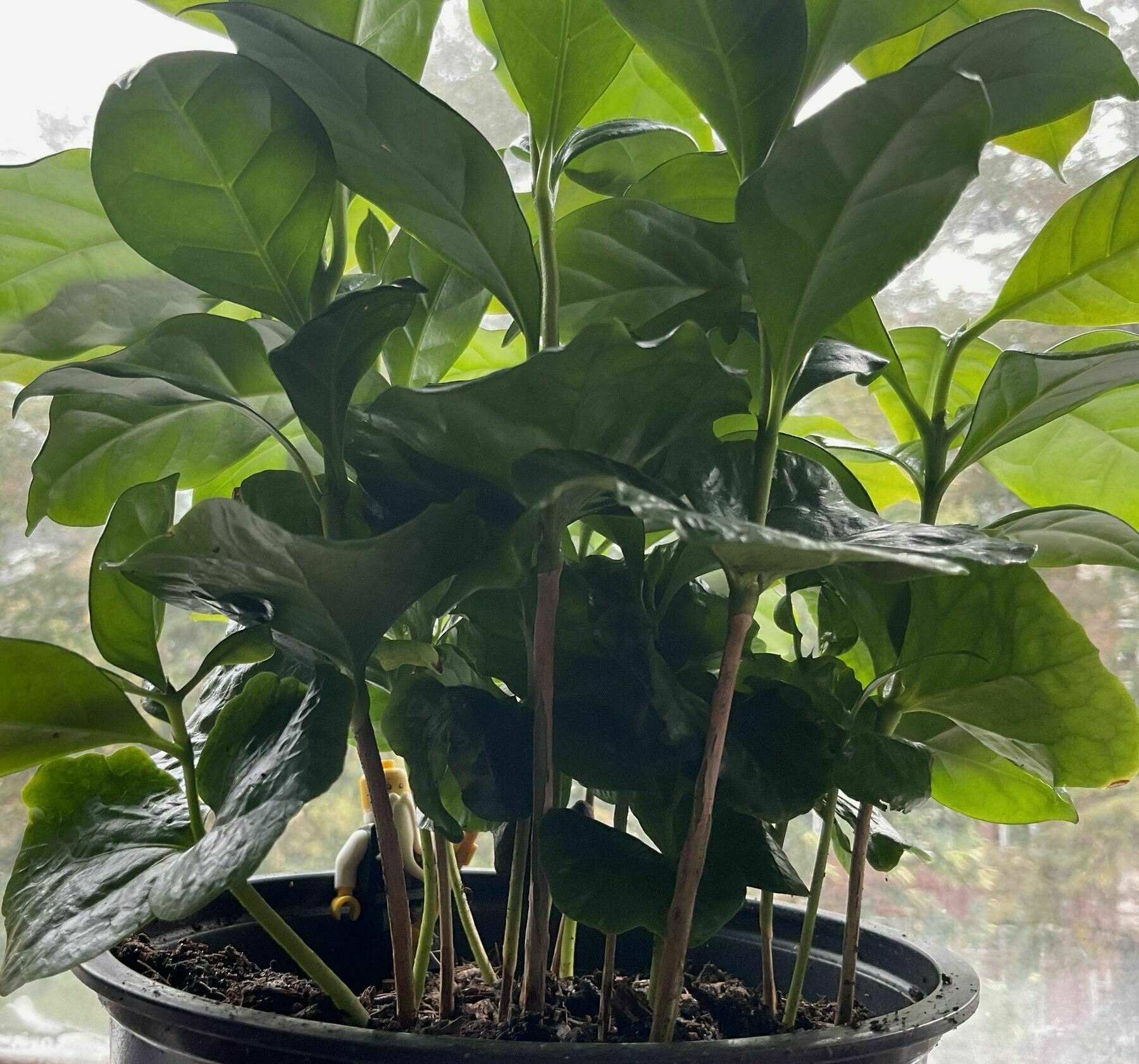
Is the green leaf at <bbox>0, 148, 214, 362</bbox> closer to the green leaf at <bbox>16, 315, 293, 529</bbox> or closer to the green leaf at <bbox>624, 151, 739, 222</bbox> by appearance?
the green leaf at <bbox>16, 315, 293, 529</bbox>

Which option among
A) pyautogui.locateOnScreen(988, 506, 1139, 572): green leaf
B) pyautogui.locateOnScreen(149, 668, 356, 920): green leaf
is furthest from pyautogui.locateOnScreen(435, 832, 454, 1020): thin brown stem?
pyautogui.locateOnScreen(988, 506, 1139, 572): green leaf

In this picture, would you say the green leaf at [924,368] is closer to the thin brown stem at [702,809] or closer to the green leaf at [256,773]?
the thin brown stem at [702,809]

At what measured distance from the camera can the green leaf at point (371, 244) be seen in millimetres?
542

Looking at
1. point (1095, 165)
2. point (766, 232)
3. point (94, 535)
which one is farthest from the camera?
point (94, 535)

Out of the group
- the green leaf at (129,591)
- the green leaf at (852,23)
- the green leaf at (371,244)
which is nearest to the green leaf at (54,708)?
the green leaf at (129,591)

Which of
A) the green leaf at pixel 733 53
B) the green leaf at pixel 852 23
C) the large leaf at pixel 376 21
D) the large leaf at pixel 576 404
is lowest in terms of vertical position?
the large leaf at pixel 576 404

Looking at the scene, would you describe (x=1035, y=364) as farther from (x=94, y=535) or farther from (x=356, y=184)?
(x=94, y=535)

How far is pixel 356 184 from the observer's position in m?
0.39

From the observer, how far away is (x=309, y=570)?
0.34 meters

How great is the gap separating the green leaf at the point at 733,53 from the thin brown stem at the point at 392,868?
0.28 meters

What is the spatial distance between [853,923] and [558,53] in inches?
16.5

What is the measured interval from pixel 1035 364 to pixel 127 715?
0.42 metres

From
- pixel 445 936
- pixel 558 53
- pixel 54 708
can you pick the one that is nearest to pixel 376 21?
pixel 558 53

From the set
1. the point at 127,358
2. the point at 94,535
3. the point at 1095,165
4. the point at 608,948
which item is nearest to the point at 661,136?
the point at 127,358
